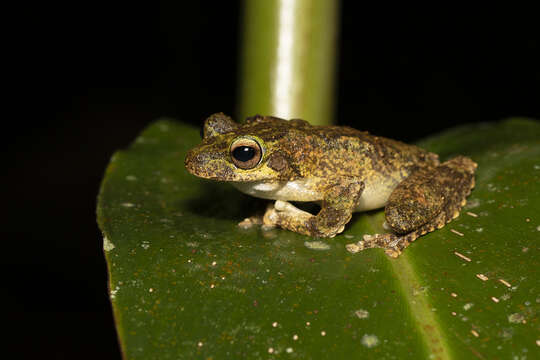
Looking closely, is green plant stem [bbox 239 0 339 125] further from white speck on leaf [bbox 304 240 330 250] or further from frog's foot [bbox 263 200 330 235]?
white speck on leaf [bbox 304 240 330 250]

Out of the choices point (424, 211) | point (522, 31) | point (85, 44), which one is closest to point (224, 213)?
point (424, 211)

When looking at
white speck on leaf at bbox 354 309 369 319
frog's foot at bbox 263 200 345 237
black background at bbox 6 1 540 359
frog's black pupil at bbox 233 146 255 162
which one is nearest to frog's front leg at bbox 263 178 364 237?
frog's foot at bbox 263 200 345 237

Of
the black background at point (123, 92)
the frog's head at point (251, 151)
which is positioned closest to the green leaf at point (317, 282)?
the frog's head at point (251, 151)

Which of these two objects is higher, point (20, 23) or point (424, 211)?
point (20, 23)

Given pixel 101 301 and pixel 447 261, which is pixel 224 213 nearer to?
pixel 447 261

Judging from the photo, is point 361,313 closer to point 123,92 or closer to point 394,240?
point 394,240

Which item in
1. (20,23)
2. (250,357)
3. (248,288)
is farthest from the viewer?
(20,23)

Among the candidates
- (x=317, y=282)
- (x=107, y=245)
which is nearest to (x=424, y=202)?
(x=317, y=282)
